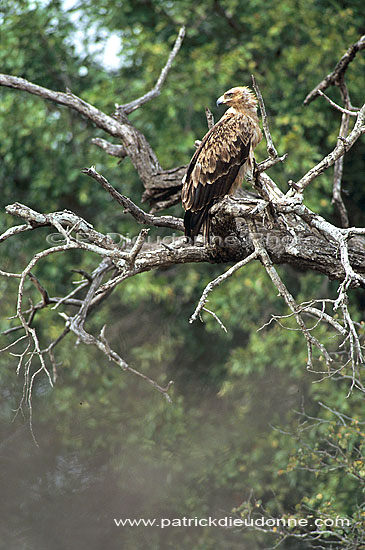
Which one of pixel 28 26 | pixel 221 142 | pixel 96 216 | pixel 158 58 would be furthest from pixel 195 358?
pixel 221 142

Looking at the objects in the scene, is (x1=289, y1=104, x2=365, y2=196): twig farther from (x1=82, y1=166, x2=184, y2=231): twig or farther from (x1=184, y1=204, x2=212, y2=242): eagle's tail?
(x1=82, y1=166, x2=184, y2=231): twig

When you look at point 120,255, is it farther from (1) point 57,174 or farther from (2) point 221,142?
(1) point 57,174

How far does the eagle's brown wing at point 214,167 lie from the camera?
3074 mm

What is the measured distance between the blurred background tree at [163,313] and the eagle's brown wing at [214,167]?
2.72 metres

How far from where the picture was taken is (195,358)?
8.38 m

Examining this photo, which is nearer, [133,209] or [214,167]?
[133,209]

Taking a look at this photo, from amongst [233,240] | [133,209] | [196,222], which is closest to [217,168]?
[196,222]

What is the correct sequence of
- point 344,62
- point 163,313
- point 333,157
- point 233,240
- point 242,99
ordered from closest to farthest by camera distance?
point 333,157
point 233,240
point 242,99
point 344,62
point 163,313

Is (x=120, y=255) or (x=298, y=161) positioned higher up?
(x=120, y=255)

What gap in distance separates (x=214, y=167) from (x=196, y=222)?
0.31 meters

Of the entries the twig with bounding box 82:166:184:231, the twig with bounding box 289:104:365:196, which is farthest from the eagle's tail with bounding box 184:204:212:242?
the twig with bounding box 289:104:365:196

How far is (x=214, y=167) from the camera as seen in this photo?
3146 mm

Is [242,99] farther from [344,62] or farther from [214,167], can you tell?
[344,62]

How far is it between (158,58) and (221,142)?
361cm
